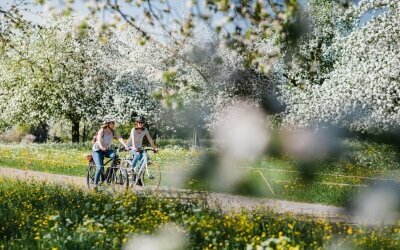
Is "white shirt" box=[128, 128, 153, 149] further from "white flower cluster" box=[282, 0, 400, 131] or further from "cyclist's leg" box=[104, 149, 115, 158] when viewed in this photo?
"white flower cluster" box=[282, 0, 400, 131]

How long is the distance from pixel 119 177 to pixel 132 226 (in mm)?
5726

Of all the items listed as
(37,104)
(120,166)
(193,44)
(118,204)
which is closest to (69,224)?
(118,204)

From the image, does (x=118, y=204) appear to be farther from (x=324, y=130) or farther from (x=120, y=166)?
(x=324, y=130)

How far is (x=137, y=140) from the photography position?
1104 centimetres

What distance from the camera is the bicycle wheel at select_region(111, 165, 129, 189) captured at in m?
11.8

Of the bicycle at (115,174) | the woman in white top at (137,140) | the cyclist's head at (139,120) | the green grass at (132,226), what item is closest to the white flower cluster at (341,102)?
the green grass at (132,226)

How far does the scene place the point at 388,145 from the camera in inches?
34.8

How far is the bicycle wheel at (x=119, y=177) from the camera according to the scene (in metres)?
11.8

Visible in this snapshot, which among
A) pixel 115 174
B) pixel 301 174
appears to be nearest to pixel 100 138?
pixel 115 174

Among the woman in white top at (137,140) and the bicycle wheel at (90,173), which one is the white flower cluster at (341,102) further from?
the bicycle wheel at (90,173)

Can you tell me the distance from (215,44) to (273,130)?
0.23m

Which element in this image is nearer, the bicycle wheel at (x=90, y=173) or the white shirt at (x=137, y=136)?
the white shirt at (x=137, y=136)

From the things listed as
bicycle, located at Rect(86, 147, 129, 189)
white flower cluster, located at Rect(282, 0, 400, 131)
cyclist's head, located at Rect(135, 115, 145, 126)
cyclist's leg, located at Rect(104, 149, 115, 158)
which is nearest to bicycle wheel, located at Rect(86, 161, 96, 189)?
bicycle, located at Rect(86, 147, 129, 189)

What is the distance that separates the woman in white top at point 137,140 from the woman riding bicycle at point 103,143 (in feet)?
0.77
